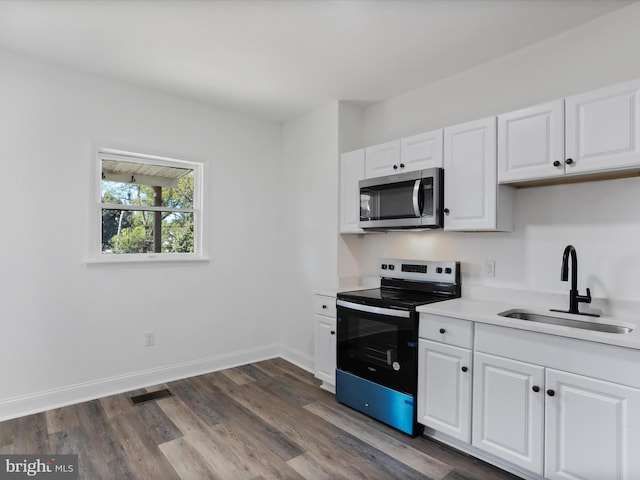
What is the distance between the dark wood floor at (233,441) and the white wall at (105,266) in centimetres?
32

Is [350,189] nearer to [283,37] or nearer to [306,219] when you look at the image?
[306,219]

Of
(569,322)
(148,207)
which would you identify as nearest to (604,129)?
(569,322)

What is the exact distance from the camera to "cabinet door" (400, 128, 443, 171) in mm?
2656

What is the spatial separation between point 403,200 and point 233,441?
2.03m

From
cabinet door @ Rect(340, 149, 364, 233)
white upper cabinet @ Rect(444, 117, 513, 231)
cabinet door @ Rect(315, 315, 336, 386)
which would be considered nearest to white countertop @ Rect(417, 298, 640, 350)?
white upper cabinet @ Rect(444, 117, 513, 231)

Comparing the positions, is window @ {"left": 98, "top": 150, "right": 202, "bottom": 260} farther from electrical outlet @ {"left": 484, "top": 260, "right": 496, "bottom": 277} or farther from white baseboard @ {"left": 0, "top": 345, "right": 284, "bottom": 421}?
electrical outlet @ {"left": 484, "top": 260, "right": 496, "bottom": 277}

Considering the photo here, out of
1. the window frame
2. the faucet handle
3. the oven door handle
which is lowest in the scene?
the oven door handle

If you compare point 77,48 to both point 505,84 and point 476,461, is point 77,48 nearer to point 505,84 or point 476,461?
point 505,84

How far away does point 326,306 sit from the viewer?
3.09m

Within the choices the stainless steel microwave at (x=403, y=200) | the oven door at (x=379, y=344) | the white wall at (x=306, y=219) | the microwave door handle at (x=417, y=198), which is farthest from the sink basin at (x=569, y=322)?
the white wall at (x=306, y=219)

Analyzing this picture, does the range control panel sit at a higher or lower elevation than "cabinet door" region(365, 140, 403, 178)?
lower

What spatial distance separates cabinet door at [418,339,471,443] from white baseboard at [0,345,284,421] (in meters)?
1.54

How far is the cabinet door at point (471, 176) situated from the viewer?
2.36m

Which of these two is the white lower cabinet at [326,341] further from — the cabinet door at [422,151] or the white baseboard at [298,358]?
the cabinet door at [422,151]
